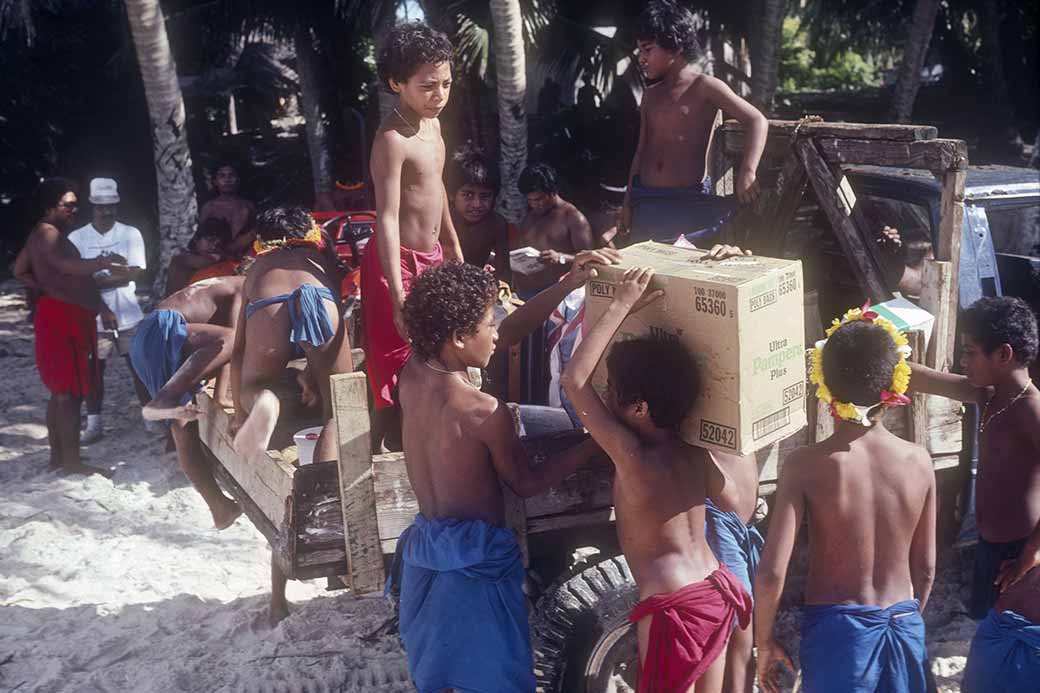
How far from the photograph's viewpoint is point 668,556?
2.75 m

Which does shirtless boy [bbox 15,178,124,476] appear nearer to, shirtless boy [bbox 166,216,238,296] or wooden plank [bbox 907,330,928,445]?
shirtless boy [bbox 166,216,238,296]

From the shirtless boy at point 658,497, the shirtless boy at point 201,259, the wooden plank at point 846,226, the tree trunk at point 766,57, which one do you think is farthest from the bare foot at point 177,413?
the tree trunk at point 766,57

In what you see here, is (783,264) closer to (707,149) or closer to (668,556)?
(668,556)

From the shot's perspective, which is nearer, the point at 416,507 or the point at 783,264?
the point at 783,264

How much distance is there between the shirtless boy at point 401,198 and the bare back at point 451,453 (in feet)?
2.14

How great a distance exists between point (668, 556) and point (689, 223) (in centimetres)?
217

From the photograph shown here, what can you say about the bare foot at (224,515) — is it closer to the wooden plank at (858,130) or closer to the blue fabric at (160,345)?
the blue fabric at (160,345)

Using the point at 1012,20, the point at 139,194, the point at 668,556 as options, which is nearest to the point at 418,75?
the point at 668,556

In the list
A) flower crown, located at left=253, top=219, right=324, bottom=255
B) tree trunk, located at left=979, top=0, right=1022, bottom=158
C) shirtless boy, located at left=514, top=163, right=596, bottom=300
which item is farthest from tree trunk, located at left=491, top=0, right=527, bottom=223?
tree trunk, located at left=979, top=0, right=1022, bottom=158

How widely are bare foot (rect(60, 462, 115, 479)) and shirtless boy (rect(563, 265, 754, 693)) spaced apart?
4.73 metres

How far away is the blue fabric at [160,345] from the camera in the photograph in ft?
17.0

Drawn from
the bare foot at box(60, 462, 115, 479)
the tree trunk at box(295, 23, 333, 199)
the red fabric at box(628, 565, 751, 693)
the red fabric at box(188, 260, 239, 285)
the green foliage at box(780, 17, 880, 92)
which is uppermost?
the green foliage at box(780, 17, 880, 92)

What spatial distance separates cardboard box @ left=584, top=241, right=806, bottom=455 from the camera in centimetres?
259

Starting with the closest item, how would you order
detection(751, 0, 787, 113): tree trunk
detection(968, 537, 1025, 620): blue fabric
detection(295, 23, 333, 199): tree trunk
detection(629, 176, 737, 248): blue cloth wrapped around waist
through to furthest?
detection(968, 537, 1025, 620): blue fabric
detection(629, 176, 737, 248): blue cloth wrapped around waist
detection(751, 0, 787, 113): tree trunk
detection(295, 23, 333, 199): tree trunk
